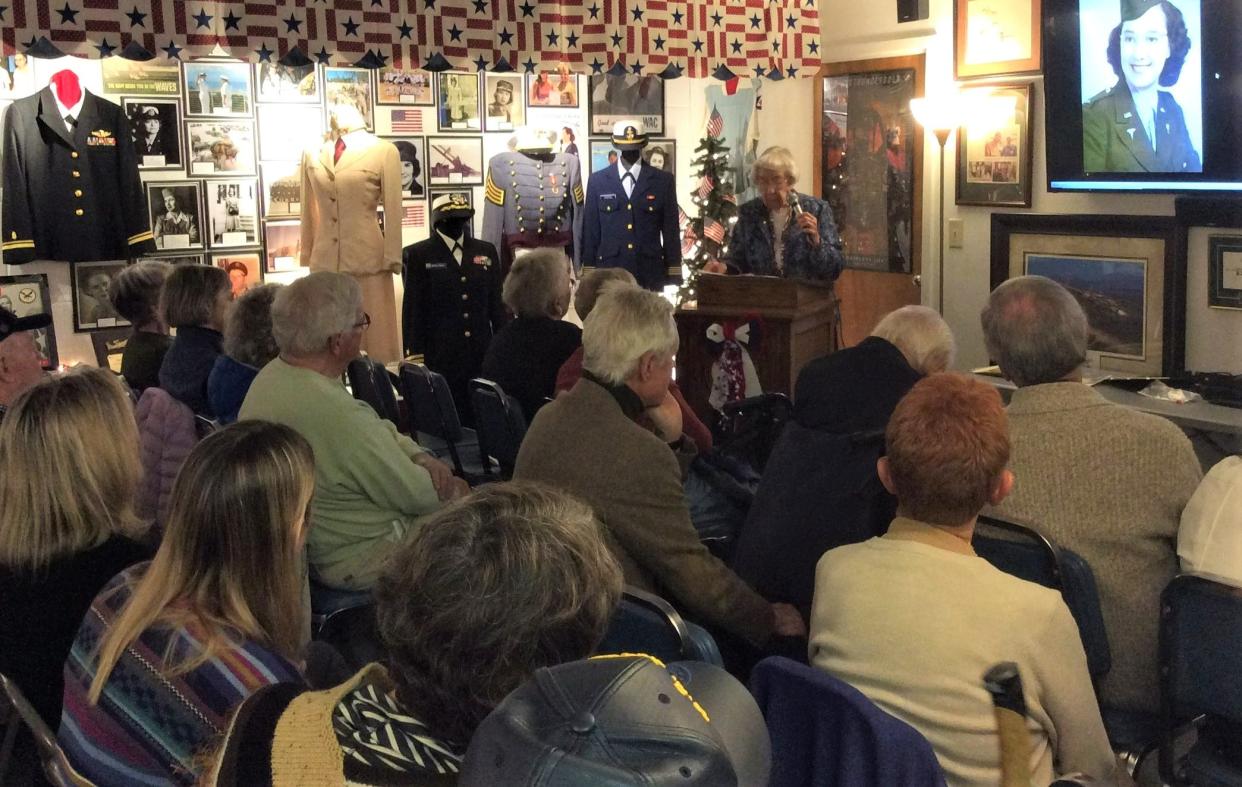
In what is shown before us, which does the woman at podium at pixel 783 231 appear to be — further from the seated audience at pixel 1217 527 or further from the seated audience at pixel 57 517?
the seated audience at pixel 57 517

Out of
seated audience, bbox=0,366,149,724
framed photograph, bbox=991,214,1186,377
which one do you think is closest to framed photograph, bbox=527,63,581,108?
framed photograph, bbox=991,214,1186,377

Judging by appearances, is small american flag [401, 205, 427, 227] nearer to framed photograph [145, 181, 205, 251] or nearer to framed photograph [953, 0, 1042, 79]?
framed photograph [145, 181, 205, 251]

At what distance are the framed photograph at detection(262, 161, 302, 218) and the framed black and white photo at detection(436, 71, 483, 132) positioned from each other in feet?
3.16

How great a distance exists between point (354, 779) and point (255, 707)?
0.16 m

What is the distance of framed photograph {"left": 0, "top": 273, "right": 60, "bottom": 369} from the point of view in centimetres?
554

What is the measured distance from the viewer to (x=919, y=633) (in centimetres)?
176

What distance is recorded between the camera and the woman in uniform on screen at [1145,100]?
185 inches

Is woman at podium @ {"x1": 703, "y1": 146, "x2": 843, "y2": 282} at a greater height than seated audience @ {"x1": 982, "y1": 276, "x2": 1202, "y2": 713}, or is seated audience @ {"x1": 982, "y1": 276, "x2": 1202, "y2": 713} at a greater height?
woman at podium @ {"x1": 703, "y1": 146, "x2": 843, "y2": 282}

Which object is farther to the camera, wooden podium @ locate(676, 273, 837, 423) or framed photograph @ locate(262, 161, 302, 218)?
framed photograph @ locate(262, 161, 302, 218)

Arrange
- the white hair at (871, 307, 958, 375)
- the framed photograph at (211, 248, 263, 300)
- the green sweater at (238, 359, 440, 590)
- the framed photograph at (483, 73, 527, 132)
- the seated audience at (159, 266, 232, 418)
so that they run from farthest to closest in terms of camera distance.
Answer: the framed photograph at (483, 73, 527, 132), the framed photograph at (211, 248, 263, 300), the seated audience at (159, 266, 232, 418), the white hair at (871, 307, 958, 375), the green sweater at (238, 359, 440, 590)

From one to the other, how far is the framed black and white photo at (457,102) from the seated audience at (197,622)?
532cm

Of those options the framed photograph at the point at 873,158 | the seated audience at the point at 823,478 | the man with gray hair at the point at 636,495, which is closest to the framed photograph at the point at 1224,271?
the framed photograph at the point at 873,158

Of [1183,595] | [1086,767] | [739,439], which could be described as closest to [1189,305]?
[739,439]

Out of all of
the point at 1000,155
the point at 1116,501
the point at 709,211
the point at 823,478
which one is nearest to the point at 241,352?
the point at 823,478
